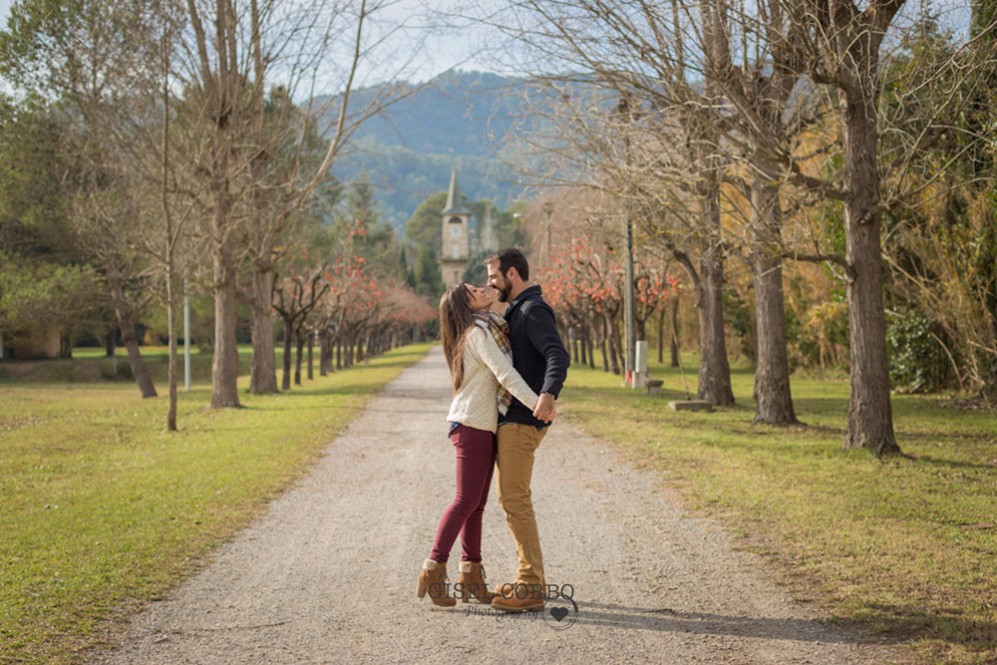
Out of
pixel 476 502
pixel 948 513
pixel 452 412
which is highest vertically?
pixel 452 412

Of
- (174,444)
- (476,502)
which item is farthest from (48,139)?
(476,502)

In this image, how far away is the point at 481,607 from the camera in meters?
5.43

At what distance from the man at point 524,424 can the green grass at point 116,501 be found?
2076 mm

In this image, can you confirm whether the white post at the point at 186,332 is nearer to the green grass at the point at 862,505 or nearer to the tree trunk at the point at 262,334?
the tree trunk at the point at 262,334

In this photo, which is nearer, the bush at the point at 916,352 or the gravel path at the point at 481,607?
the gravel path at the point at 481,607

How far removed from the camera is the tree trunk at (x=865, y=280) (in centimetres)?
1065

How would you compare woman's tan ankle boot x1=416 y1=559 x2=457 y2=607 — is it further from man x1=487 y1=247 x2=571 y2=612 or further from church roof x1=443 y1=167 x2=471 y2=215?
church roof x1=443 y1=167 x2=471 y2=215

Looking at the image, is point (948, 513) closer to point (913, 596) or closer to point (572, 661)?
point (913, 596)

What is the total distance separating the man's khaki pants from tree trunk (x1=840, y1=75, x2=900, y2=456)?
259 inches

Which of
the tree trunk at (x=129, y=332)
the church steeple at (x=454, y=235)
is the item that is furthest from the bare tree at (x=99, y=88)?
the church steeple at (x=454, y=235)

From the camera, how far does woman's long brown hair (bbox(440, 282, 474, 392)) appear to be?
5.46 m

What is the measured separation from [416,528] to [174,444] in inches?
291

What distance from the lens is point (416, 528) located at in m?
7.64

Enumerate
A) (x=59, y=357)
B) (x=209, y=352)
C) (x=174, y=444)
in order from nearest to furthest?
1. (x=174, y=444)
2. (x=59, y=357)
3. (x=209, y=352)
